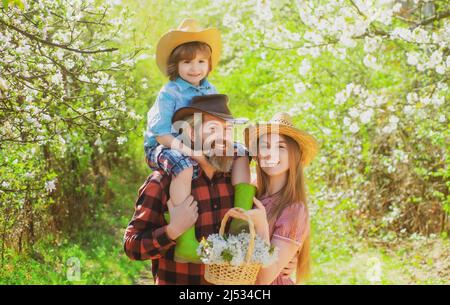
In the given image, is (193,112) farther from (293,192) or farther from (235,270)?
(235,270)

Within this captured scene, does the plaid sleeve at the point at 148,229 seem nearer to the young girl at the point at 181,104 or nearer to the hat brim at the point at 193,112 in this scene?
the young girl at the point at 181,104

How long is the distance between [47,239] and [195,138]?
4301 millimetres

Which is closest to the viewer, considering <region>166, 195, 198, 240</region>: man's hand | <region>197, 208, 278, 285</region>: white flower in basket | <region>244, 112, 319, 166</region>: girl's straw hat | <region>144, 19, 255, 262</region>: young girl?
<region>197, 208, 278, 285</region>: white flower in basket

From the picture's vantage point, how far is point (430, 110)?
6652 millimetres

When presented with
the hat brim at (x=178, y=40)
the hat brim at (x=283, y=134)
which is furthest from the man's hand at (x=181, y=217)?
the hat brim at (x=178, y=40)

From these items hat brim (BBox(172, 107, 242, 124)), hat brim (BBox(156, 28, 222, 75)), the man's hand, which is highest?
hat brim (BBox(156, 28, 222, 75))

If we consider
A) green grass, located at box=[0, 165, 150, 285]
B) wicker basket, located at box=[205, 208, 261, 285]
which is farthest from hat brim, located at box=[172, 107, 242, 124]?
green grass, located at box=[0, 165, 150, 285]

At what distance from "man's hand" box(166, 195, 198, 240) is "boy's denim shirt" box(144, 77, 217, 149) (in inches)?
15.8

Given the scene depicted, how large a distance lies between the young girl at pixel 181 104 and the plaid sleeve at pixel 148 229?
0.09 meters

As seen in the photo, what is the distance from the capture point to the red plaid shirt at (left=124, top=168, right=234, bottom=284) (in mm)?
2787

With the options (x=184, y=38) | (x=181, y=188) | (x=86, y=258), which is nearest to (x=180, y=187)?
(x=181, y=188)

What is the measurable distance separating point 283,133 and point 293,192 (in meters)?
0.30

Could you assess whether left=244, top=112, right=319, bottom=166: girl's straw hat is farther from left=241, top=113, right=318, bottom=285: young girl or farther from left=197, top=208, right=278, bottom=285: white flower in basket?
left=197, top=208, right=278, bottom=285: white flower in basket
